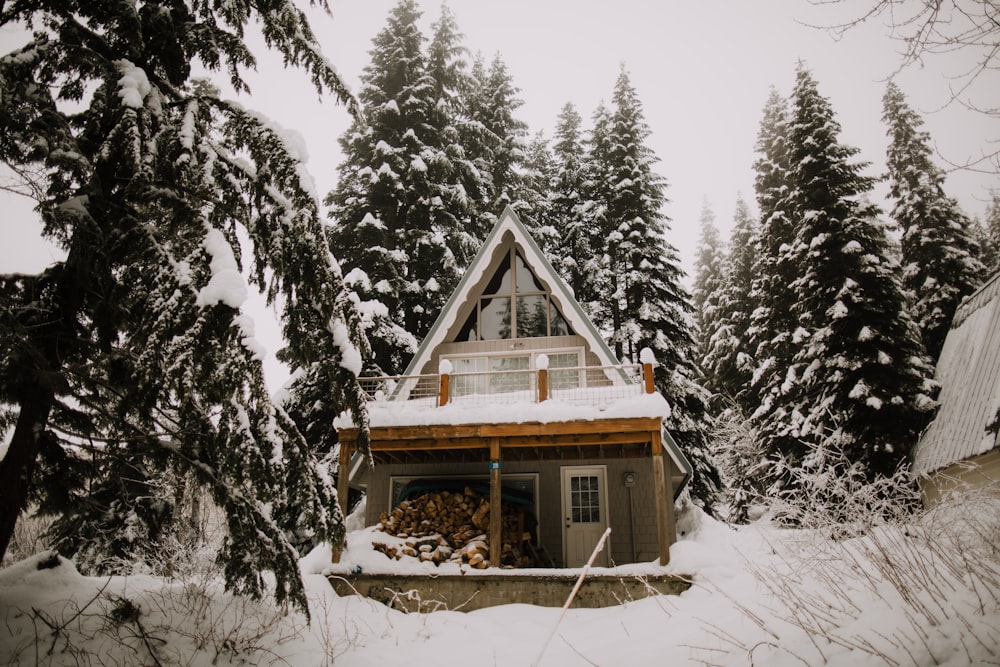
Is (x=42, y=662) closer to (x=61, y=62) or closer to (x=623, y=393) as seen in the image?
(x=61, y=62)

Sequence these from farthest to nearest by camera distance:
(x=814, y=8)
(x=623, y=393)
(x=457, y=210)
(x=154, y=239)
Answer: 1. (x=457, y=210)
2. (x=623, y=393)
3. (x=154, y=239)
4. (x=814, y=8)

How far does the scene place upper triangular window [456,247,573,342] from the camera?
13531 mm

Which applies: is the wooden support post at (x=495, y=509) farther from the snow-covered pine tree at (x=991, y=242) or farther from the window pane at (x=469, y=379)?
the snow-covered pine tree at (x=991, y=242)

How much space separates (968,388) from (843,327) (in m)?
3.48

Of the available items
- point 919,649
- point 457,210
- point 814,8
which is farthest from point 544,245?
point 919,649

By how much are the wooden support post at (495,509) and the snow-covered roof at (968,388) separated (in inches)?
275

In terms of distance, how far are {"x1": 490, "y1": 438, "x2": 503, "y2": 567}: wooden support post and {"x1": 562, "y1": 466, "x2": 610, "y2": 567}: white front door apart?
288 centimetres

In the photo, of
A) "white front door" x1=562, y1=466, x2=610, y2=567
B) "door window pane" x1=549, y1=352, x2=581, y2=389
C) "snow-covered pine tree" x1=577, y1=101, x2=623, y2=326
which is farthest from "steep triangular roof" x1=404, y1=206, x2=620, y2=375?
"snow-covered pine tree" x1=577, y1=101, x2=623, y2=326

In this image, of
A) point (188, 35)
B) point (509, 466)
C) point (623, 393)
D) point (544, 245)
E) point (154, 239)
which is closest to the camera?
point (154, 239)

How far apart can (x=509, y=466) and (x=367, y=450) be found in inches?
Result: 295

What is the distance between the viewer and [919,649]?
9.55 feet

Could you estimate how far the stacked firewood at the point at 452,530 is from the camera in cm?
901

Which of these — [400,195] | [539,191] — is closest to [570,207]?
[539,191]

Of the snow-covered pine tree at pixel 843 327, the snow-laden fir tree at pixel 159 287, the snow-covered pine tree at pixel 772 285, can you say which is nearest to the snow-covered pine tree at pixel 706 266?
the snow-covered pine tree at pixel 772 285
